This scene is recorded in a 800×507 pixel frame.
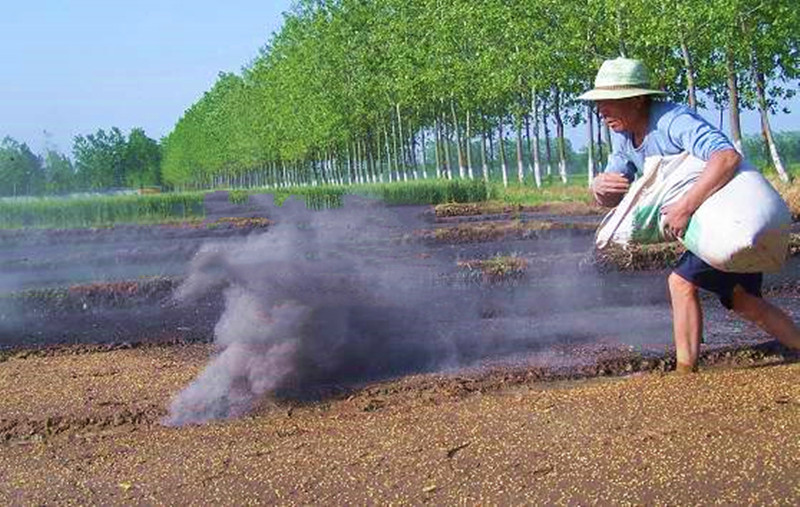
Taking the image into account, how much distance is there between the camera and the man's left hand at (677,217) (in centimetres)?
429

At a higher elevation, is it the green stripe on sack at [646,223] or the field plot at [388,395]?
the green stripe on sack at [646,223]

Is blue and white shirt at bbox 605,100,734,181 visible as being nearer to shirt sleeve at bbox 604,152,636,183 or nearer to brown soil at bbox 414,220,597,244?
shirt sleeve at bbox 604,152,636,183

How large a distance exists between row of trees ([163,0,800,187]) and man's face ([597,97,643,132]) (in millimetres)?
23305

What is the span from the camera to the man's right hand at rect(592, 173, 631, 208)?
15.7 feet

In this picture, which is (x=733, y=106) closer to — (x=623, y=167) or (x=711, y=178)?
(x=623, y=167)

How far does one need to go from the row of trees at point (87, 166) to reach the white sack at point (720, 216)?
301ft

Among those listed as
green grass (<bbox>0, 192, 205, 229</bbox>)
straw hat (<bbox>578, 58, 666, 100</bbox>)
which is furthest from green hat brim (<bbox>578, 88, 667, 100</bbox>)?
green grass (<bbox>0, 192, 205, 229</bbox>)

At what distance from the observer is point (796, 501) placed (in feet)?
9.90

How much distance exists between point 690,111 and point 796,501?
6.97 ft

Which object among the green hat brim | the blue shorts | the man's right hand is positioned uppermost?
the green hat brim

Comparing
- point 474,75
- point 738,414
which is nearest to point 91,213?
point 474,75

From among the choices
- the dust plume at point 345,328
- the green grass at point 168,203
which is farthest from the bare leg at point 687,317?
the green grass at point 168,203

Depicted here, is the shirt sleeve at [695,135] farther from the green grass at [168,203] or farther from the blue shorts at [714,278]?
the green grass at [168,203]

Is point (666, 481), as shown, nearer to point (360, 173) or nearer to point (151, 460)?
point (151, 460)
